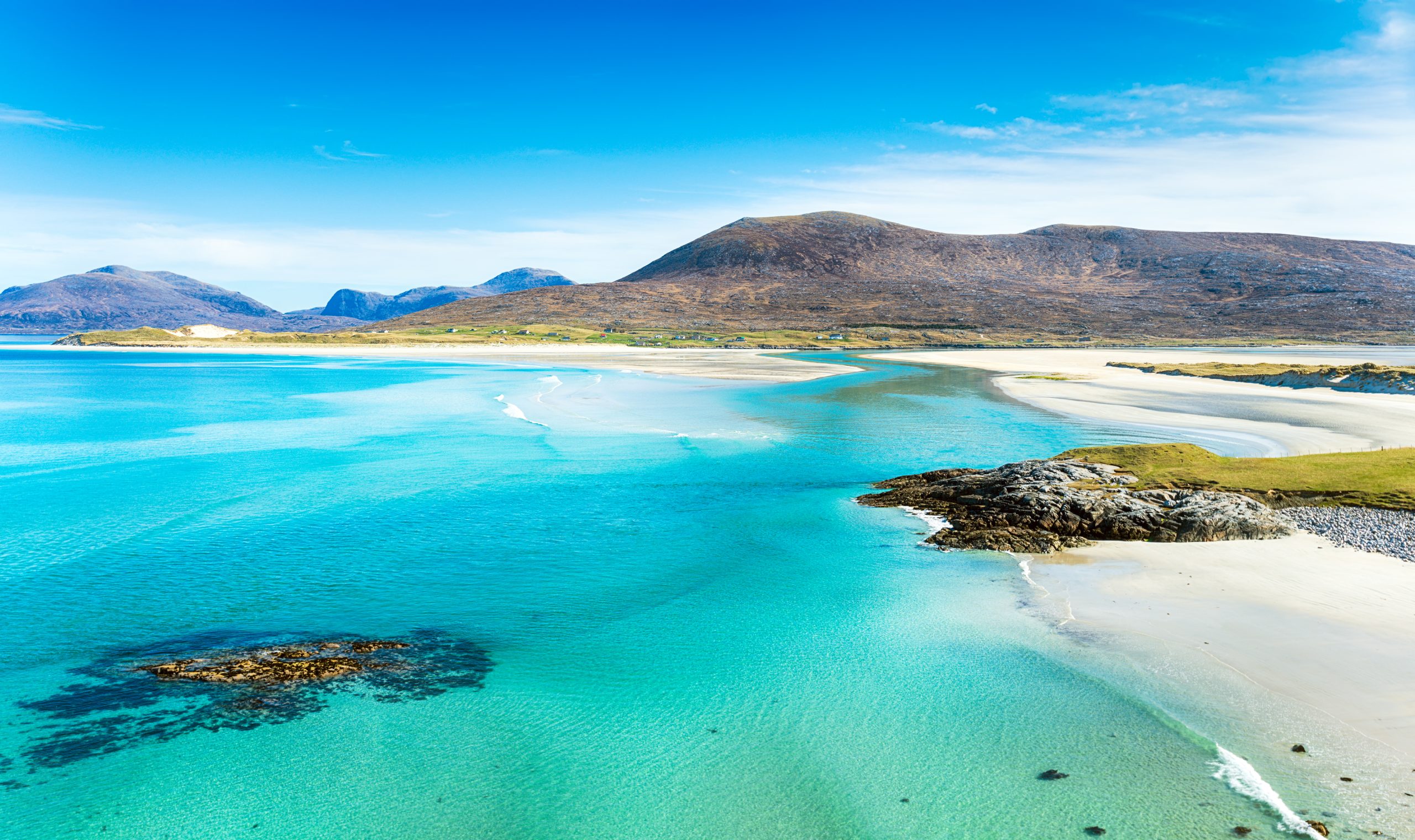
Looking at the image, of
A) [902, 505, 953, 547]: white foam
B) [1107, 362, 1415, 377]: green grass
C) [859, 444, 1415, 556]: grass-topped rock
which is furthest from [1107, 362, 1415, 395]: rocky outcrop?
[902, 505, 953, 547]: white foam

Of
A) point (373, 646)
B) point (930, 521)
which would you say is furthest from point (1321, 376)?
point (373, 646)

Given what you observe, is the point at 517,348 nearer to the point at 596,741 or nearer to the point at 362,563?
the point at 362,563

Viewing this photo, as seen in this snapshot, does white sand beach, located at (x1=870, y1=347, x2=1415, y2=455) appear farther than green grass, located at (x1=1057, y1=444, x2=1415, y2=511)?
Yes

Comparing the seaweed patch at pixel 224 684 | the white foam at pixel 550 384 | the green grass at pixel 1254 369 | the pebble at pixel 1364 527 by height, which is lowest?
the seaweed patch at pixel 224 684

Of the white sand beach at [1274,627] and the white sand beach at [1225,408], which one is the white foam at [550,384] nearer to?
the white sand beach at [1225,408]

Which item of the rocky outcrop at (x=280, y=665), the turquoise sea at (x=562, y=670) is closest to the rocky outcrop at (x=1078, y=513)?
the turquoise sea at (x=562, y=670)

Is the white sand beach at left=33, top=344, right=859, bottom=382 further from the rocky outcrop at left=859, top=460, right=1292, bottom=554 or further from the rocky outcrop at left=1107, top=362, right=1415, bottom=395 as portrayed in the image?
the rocky outcrop at left=859, top=460, right=1292, bottom=554
